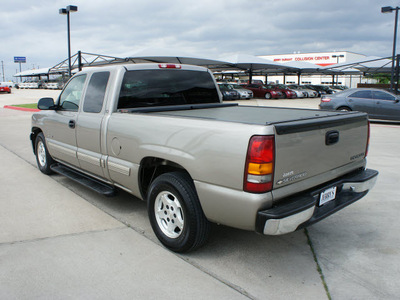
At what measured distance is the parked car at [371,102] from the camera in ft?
42.8

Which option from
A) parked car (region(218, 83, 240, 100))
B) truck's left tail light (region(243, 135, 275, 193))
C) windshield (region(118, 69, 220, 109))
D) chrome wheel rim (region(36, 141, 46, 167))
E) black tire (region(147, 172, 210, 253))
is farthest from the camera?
parked car (region(218, 83, 240, 100))

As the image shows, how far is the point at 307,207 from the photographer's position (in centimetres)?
282

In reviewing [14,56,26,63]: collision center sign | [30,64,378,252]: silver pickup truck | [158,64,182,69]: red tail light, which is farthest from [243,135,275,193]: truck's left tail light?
[14,56,26,63]: collision center sign

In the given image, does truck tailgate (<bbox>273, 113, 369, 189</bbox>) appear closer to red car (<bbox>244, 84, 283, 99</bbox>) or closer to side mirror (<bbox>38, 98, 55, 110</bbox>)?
side mirror (<bbox>38, 98, 55, 110</bbox>)

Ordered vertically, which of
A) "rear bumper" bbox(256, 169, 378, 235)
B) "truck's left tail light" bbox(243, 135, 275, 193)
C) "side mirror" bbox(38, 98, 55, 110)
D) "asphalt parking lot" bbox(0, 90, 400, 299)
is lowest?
"asphalt parking lot" bbox(0, 90, 400, 299)

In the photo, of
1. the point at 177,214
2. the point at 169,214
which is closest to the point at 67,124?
the point at 169,214

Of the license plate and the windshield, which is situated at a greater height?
the windshield

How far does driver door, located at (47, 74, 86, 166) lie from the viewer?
476 cm

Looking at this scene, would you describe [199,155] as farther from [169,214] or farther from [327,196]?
[327,196]

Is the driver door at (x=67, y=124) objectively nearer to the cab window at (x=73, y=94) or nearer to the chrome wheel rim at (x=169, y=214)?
the cab window at (x=73, y=94)

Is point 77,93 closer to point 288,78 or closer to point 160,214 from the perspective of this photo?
point 160,214

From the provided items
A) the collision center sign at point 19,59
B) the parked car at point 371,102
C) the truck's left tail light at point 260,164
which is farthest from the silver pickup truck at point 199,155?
the collision center sign at point 19,59

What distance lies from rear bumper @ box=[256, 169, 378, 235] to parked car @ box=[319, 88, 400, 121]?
35.7ft

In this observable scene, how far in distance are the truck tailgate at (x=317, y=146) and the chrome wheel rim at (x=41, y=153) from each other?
14.7 feet
